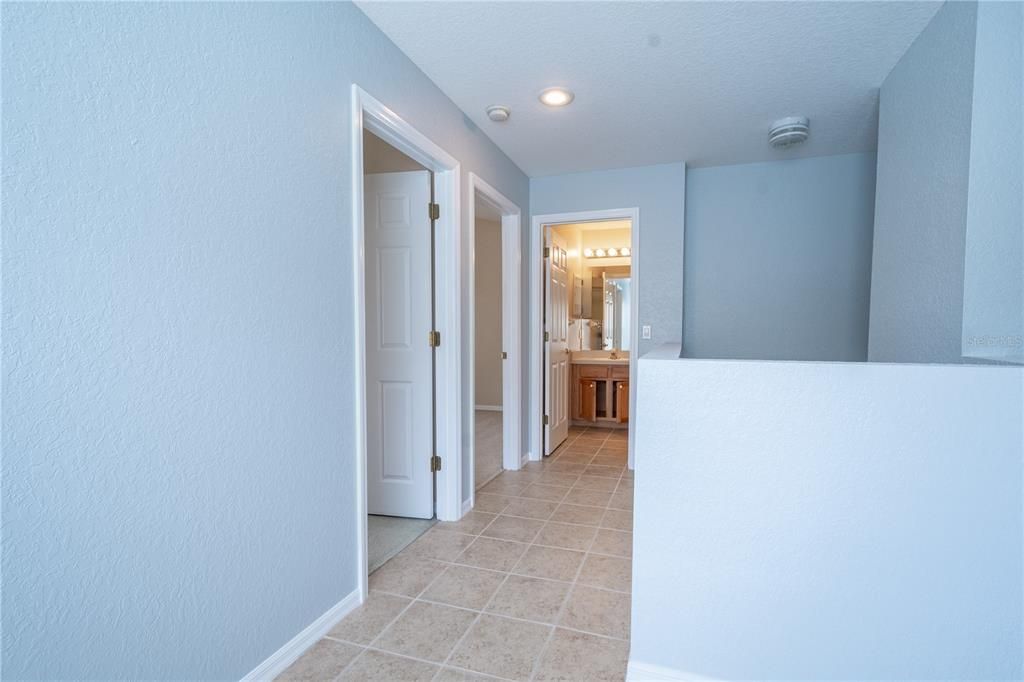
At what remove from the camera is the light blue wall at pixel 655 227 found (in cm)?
377

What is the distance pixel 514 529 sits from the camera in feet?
9.06

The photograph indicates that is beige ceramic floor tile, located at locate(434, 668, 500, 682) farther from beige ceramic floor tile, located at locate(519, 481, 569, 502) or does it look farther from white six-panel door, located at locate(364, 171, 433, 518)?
beige ceramic floor tile, located at locate(519, 481, 569, 502)

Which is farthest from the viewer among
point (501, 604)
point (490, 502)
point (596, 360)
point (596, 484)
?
point (596, 360)

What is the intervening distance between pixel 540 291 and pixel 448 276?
149 centimetres

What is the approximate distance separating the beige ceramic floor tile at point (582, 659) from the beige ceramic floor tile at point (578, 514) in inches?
41.9

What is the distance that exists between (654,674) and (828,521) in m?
0.70

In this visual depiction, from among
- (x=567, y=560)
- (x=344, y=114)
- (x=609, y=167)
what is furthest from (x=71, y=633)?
(x=609, y=167)

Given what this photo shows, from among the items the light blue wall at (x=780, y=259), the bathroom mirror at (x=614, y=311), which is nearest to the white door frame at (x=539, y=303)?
the light blue wall at (x=780, y=259)

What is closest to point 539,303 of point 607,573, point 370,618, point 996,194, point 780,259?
point 780,259

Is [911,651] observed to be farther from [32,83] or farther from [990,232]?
[32,83]

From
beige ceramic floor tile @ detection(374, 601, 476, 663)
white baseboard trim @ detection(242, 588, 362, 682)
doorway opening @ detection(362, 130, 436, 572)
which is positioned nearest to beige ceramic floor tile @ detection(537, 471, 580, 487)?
doorway opening @ detection(362, 130, 436, 572)

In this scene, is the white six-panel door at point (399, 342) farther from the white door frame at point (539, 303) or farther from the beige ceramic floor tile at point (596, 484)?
the white door frame at point (539, 303)

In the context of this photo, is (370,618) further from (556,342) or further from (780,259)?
(780,259)

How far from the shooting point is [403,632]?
1821mm
